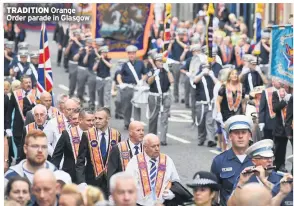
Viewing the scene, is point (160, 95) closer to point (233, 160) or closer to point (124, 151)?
point (124, 151)

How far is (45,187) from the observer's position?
1181 cm

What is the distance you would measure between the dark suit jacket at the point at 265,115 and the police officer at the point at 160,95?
3990 mm

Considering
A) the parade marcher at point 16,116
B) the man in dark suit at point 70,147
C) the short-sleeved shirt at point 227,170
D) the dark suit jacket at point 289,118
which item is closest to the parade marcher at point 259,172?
the short-sleeved shirt at point 227,170

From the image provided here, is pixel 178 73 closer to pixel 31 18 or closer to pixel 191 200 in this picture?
pixel 31 18

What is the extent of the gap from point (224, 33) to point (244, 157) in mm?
24387

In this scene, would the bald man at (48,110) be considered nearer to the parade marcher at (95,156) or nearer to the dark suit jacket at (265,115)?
the parade marcher at (95,156)

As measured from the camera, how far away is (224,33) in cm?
3838

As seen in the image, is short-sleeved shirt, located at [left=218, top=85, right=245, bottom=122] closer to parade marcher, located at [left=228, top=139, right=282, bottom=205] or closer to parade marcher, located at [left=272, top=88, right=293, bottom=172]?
parade marcher, located at [left=272, top=88, right=293, bottom=172]

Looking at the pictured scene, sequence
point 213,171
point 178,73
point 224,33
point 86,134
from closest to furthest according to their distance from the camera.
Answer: point 213,171 → point 86,134 → point 178,73 → point 224,33

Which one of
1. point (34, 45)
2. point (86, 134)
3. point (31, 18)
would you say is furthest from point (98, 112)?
point (34, 45)

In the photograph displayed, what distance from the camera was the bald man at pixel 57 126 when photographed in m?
18.3

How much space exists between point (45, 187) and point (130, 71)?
17047 millimetres

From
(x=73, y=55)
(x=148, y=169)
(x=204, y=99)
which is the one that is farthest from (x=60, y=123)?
(x=73, y=55)

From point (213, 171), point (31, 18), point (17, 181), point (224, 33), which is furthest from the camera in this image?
point (224, 33)
